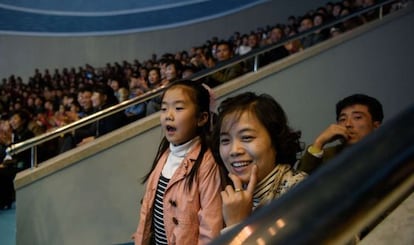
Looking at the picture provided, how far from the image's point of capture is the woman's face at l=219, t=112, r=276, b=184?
1250 mm

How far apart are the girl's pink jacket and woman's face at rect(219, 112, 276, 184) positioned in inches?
8.6

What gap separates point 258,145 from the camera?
1.26 metres

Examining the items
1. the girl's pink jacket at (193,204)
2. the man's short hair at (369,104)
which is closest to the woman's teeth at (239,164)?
the girl's pink jacket at (193,204)

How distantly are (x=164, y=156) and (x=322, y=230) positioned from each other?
1.36m

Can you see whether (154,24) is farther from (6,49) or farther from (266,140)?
(266,140)

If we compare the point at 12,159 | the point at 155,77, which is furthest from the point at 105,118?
the point at 12,159

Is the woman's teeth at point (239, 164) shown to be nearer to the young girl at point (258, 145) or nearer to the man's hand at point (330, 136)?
the young girl at point (258, 145)

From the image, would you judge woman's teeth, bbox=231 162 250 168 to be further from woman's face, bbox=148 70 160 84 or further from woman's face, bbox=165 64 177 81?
woman's face, bbox=148 70 160 84

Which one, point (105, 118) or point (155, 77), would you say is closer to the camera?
point (105, 118)

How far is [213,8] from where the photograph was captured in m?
11.2

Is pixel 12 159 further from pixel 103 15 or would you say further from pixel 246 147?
pixel 103 15

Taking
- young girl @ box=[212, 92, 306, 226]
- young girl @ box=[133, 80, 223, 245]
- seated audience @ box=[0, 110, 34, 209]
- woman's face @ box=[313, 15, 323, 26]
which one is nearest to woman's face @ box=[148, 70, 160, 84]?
seated audience @ box=[0, 110, 34, 209]

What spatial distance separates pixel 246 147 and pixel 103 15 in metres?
11.6

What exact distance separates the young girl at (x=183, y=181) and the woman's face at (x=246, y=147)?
9.2 inches
